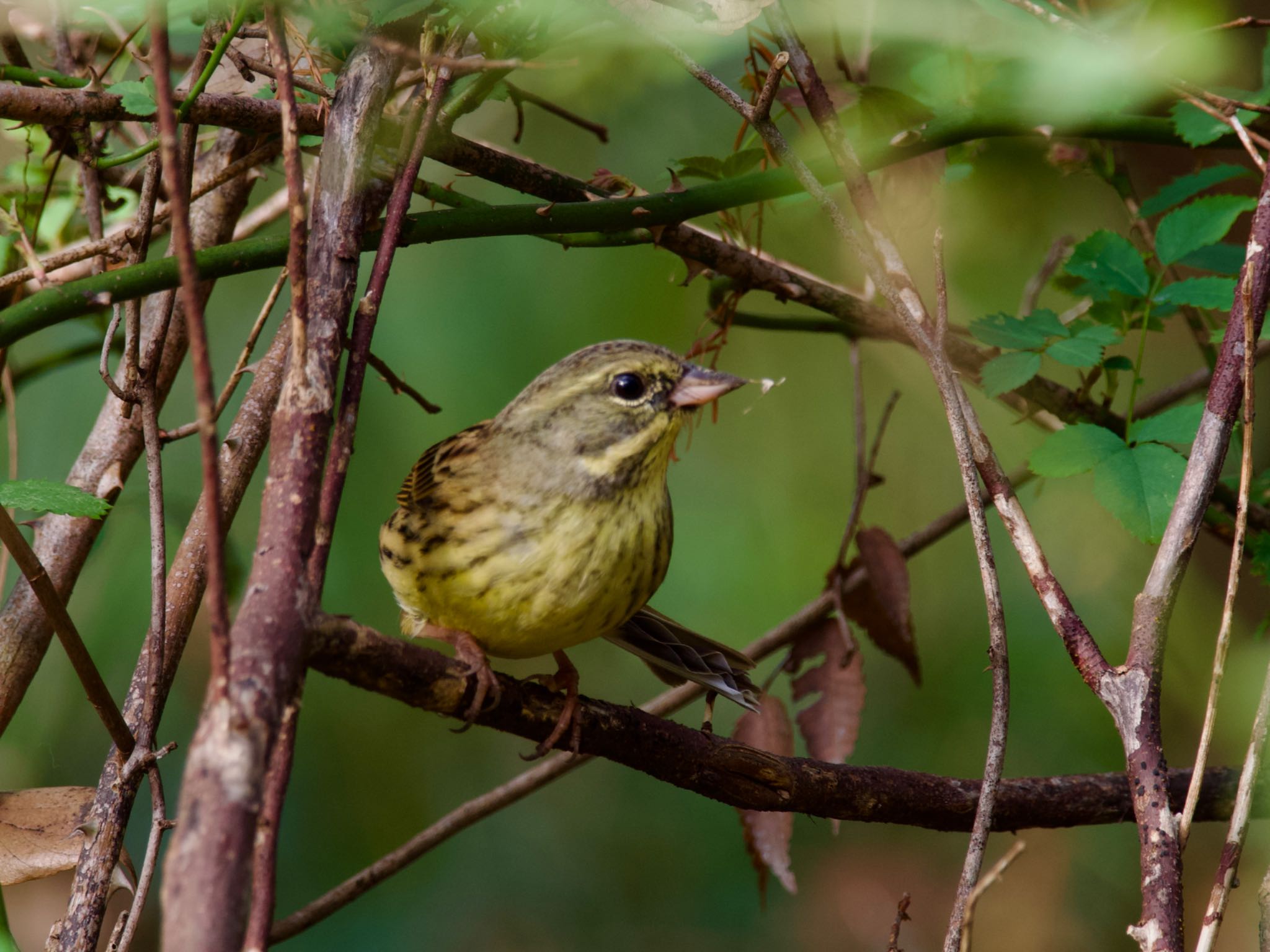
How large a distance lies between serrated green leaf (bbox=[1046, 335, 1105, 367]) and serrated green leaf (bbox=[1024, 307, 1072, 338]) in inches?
1.4

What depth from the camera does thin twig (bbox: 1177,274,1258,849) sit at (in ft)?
5.73

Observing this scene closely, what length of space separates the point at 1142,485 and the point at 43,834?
2153 millimetres

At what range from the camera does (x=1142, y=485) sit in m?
2.29

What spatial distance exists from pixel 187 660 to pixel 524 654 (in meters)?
2.77

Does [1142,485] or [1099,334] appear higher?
[1099,334]

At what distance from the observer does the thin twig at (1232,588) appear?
1.75 metres

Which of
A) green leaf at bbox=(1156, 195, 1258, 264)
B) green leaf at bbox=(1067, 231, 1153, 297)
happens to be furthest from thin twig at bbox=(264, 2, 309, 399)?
green leaf at bbox=(1156, 195, 1258, 264)

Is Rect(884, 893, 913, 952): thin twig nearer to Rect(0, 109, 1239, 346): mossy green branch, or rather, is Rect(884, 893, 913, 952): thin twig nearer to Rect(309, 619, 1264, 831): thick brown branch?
Rect(309, 619, 1264, 831): thick brown branch

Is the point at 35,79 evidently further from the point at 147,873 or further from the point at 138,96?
the point at 147,873

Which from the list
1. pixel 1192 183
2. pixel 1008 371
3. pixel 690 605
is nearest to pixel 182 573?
pixel 1008 371

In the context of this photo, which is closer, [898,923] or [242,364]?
[898,923]

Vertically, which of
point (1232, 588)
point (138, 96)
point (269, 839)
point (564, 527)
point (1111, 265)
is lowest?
point (269, 839)

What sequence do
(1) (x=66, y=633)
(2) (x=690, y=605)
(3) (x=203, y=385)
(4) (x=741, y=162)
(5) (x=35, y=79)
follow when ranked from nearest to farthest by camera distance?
(3) (x=203, y=385)
(1) (x=66, y=633)
(5) (x=35, y=79)
(4) (x=741, y=162)
(2) (x=690, y=605)

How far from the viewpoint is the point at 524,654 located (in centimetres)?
259
